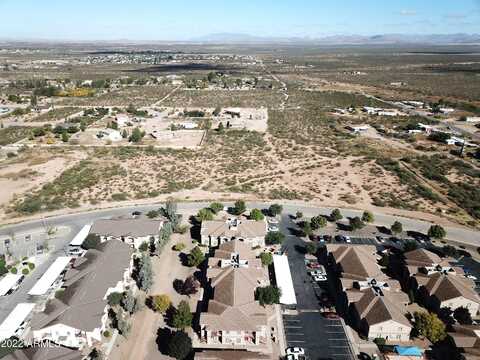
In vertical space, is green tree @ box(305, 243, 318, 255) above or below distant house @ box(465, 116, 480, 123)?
above

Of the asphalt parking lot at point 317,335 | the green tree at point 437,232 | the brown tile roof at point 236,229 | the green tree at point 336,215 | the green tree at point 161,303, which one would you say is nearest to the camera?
the asphalt parking lot at point 317,335

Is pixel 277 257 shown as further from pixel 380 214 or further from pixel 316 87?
pixel 316 87

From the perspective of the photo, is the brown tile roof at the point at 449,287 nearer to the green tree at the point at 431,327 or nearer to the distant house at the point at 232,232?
the green tree at the point at 431,327

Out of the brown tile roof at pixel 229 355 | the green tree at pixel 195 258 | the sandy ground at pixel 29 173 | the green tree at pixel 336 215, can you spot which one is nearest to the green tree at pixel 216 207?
the green tree at pixel 195 258

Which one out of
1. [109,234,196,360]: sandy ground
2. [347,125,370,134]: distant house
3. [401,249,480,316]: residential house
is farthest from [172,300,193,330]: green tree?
[347,125,370,134]: distant house

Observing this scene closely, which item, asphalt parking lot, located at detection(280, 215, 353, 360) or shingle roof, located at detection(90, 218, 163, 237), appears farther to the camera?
shingle roof, located at detection(90, 218, 163, 237)

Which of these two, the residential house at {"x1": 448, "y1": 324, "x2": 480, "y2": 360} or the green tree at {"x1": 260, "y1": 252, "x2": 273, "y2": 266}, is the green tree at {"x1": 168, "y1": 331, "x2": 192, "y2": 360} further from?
the residential house at {"x1": 448, "y1": 324, "x2": 480, "y2": 360}

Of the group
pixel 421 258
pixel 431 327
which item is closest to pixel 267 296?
pixel 431 327

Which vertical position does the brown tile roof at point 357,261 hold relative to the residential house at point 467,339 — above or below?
above
